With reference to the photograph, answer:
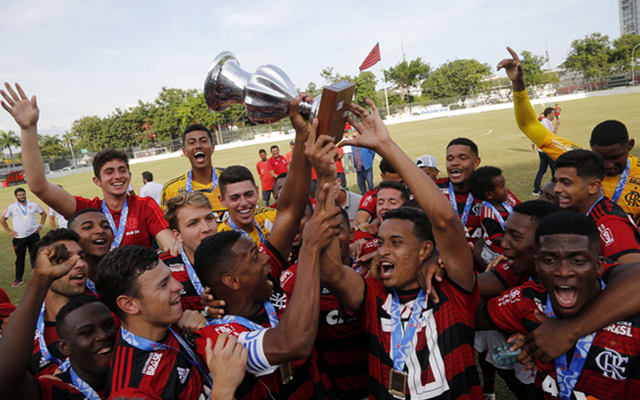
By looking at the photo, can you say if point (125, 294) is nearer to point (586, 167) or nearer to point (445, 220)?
point (445, 220)

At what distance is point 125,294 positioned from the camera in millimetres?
2217

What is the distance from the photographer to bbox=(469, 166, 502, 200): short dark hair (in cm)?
419

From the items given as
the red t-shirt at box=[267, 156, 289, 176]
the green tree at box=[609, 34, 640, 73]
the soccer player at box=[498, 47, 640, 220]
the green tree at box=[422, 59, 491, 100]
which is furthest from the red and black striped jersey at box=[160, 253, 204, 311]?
the green tree at box=[609, 34, 640, 73]

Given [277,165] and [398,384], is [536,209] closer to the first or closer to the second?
[398,384]

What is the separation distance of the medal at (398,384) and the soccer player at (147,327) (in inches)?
43.1

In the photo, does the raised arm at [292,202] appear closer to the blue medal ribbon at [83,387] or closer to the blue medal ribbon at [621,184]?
the blue medal ribbon at [83,387]

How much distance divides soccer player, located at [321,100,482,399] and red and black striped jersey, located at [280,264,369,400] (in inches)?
15.2

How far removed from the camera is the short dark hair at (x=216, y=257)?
92.4 inches

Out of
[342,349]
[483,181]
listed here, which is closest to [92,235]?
[342,349]

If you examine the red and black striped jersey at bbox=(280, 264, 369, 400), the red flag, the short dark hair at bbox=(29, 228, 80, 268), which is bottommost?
the red and black striped jersey at bbox=(280, 264, 369, 400)

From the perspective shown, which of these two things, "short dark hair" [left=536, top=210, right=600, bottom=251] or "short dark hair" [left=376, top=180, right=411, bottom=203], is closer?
"short dark hair" [left=536, top=210, right=600, bottom=251]

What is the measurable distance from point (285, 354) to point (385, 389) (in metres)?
0.74

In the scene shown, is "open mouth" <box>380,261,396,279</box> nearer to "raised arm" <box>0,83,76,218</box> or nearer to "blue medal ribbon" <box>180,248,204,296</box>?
"blue medal ribbon" <box>180,248,204,296</box>

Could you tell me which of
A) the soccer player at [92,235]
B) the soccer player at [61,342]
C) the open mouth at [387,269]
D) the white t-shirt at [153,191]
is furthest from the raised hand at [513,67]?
the white t-shirt at [153,191]
